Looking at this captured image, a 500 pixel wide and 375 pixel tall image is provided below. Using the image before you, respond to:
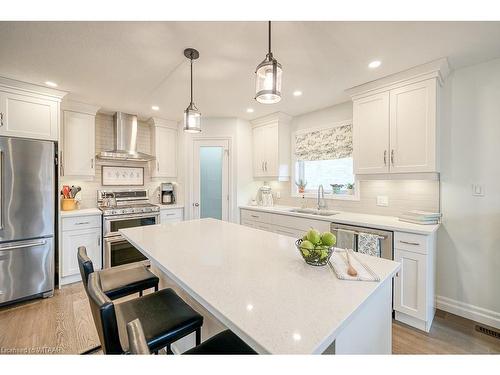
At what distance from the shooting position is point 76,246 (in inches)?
116

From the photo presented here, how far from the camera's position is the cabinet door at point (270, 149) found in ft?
12.2

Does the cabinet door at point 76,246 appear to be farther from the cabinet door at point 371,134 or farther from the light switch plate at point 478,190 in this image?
the light switch plate at point 478,190

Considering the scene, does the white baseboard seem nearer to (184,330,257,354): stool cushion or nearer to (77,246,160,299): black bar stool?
(184,330,257,354): stool cushion

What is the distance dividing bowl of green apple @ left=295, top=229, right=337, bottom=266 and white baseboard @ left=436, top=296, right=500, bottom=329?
84.3 inches

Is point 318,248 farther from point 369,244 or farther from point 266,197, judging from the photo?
point 266,197

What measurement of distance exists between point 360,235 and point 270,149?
6.65 feet

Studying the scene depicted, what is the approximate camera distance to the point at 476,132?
217 cm

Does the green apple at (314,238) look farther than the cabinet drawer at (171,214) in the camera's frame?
No

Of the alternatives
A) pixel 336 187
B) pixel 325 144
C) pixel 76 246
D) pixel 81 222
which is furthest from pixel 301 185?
pixel 76 246

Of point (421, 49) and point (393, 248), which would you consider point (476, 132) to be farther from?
point (393, 248)

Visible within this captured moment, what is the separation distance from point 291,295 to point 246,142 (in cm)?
338

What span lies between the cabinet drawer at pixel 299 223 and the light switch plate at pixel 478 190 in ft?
4.49

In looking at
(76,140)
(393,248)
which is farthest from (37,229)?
(393,248)

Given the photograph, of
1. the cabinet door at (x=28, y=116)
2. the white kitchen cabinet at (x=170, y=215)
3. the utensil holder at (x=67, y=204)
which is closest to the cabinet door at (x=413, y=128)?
the white kitchen cabinet at (x=170, y=215)
